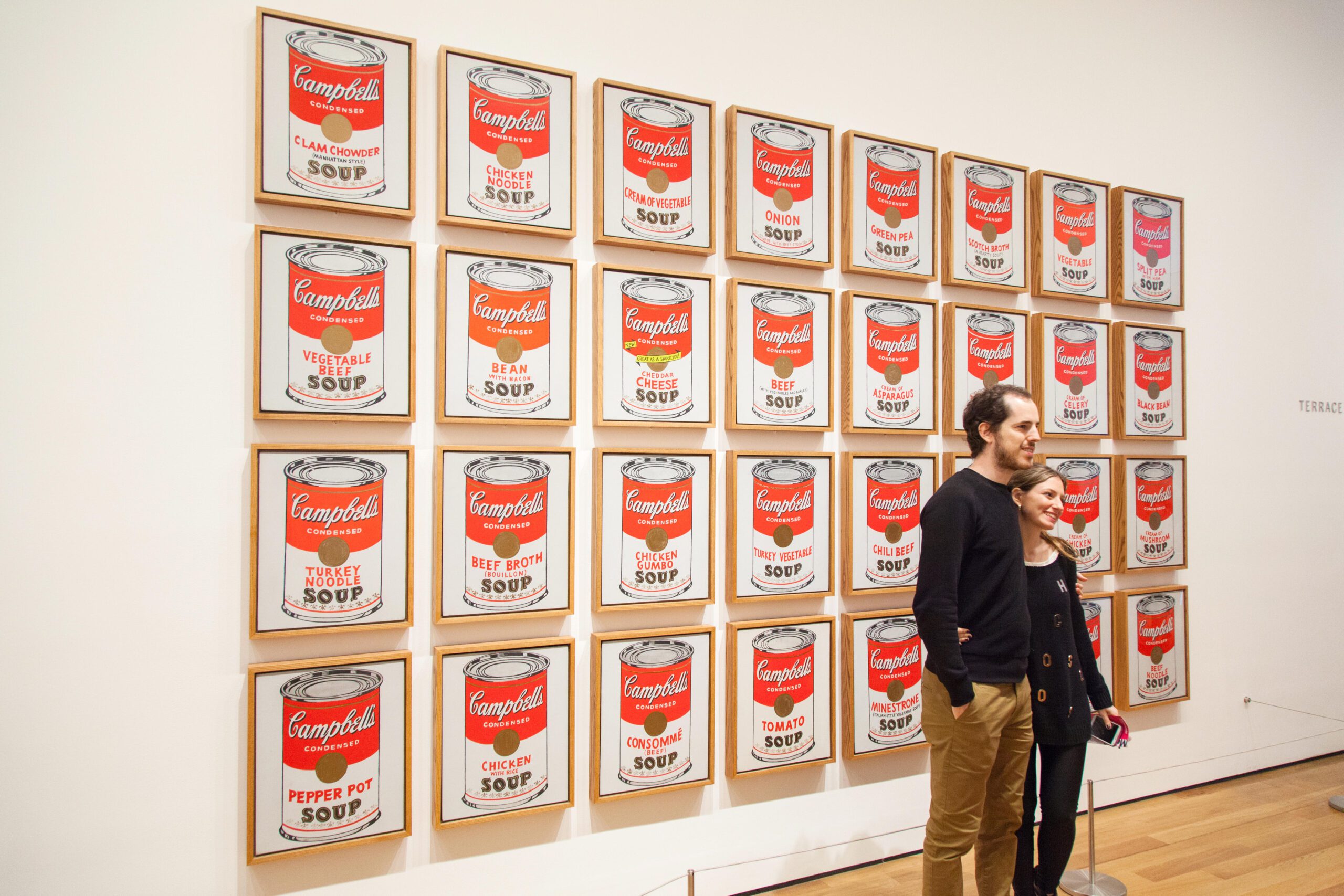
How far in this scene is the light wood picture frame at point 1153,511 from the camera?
3.39 meters

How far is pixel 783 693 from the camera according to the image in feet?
8.89

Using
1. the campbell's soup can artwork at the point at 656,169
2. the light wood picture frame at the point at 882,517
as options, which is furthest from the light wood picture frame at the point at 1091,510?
the campbell's soup can artwork at the point at 656,169

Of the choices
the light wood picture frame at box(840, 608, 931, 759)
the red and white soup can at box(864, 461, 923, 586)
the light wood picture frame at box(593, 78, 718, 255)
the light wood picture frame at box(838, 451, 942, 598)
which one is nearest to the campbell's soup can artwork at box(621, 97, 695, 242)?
the light wood picture frame at box(593, 78, 718, 255)

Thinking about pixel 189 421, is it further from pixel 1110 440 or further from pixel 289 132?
pixel 1110 440

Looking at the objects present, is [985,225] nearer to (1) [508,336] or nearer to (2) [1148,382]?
(2) [1148,382]

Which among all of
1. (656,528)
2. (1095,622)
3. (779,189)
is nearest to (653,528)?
(656,528)

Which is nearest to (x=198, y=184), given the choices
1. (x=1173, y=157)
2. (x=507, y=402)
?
(x=507, y=402)

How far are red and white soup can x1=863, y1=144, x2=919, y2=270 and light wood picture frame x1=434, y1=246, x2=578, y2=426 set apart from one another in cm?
116

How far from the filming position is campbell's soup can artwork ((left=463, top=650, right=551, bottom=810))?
7.56 feet

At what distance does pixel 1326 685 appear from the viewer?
3.96m

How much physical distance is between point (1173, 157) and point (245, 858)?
14.5ft

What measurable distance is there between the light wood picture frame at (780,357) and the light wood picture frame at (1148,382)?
56.6 inches

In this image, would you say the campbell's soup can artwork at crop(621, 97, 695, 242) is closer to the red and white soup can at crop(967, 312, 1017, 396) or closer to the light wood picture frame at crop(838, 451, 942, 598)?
the light wood picture frame at crop(838, 451, 942, 598)

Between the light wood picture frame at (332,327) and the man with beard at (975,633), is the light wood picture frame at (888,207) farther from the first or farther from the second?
the light wood picture frame at (332,327)
